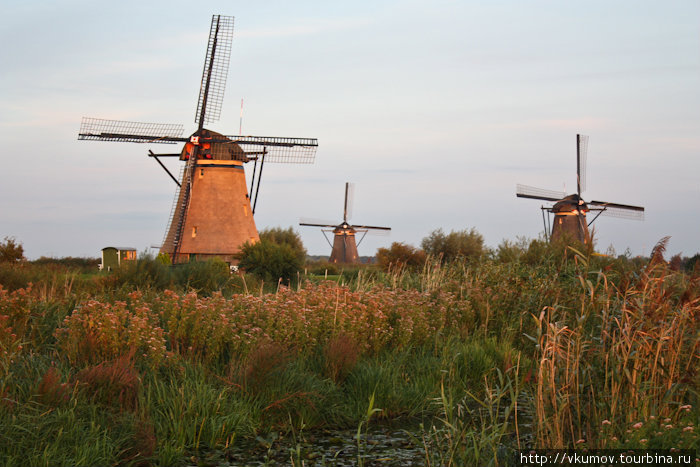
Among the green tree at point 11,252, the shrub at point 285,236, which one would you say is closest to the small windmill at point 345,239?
the shrub at point 285,236

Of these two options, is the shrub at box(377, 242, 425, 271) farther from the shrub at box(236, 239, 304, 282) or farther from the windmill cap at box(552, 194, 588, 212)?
the windmill cap at box(552, 194, 588, 212)

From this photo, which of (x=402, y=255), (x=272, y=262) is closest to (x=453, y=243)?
(x=402, y=255)

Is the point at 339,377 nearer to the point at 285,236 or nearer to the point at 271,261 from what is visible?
the point at 271,261

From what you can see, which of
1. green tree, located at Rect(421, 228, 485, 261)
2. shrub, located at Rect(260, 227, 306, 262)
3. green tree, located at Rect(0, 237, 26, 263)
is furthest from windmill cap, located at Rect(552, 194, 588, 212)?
green tree, located at Rect(0, 237, 26, 263)

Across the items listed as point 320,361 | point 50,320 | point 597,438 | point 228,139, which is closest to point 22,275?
point 50,320

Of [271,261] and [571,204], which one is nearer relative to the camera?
[271,261]

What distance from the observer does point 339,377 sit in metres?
7.94

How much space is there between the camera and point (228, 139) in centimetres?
3091

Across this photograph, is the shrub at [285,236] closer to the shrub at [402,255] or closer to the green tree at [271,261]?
the shrub at [402,255]

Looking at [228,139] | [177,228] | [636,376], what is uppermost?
[228,139]

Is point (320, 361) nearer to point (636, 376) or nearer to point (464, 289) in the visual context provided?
point (636, 376)

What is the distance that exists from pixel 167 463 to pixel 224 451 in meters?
0.58

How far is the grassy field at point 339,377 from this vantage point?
5.10 metres

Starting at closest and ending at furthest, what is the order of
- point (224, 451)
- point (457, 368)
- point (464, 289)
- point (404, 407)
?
point (224, 451), point (404, 407), point (457, 368), point (464, 289)
